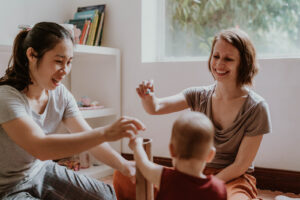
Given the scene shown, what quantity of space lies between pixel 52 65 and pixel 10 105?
22cm

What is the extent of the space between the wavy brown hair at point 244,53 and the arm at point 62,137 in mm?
673

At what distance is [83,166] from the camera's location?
8.13 ft

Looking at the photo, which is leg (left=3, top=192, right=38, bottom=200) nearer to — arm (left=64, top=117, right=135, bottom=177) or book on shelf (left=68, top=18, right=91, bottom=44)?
arm (left=64, top=117, right=135, bottom=177)

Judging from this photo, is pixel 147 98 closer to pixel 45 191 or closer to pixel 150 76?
pixel 45 191

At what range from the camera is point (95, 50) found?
2.34 m

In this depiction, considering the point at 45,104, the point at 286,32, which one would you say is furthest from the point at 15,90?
the point at 286,32

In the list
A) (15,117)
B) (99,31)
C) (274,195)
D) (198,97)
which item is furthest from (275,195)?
(99,31)

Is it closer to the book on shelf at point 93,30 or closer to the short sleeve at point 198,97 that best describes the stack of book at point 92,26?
the book on shelf at point 93,30

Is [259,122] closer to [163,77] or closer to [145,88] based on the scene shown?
[145,88]

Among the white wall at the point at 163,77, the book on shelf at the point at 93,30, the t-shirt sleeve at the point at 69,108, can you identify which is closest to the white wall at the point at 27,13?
the white wall at the point at 163,77

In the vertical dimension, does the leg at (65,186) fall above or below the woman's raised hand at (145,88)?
below

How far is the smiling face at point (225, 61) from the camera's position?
1.46 meters

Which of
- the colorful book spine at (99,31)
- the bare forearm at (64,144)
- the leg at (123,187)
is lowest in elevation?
the leg at (123,187)

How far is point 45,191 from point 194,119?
0.78m
